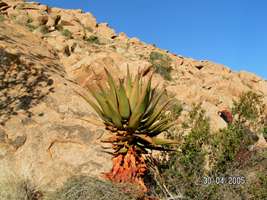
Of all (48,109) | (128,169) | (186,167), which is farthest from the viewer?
(48,109)

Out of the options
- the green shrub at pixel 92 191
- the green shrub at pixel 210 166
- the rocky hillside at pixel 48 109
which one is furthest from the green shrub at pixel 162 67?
the green shrub at pixel 92 191

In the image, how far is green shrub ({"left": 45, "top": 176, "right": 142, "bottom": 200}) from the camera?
5754 millimetres

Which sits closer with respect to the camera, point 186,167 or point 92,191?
point 92,191

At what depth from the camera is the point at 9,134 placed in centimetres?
800

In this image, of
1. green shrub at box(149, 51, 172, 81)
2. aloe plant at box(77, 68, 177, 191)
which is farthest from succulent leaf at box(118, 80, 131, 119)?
green shrub at box(149, 51, 172, 81)

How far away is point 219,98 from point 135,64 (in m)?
6.52

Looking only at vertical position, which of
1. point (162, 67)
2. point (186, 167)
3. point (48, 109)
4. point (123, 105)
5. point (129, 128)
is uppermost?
point (162, 67)

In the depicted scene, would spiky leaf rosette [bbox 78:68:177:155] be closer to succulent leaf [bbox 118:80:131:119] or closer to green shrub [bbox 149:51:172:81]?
succulent leaf [bbox 118:80:131:119]

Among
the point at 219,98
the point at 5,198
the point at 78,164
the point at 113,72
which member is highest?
the point at 219,98

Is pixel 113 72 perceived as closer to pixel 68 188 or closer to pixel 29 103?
pixel 29 103

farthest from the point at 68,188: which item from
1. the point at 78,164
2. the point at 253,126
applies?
the point at 253,126

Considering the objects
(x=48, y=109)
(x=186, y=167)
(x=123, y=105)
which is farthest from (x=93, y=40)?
(x=123, y=105)

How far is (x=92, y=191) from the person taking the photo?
5.77 m

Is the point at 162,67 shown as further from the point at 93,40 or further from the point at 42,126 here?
the point at 42,126
